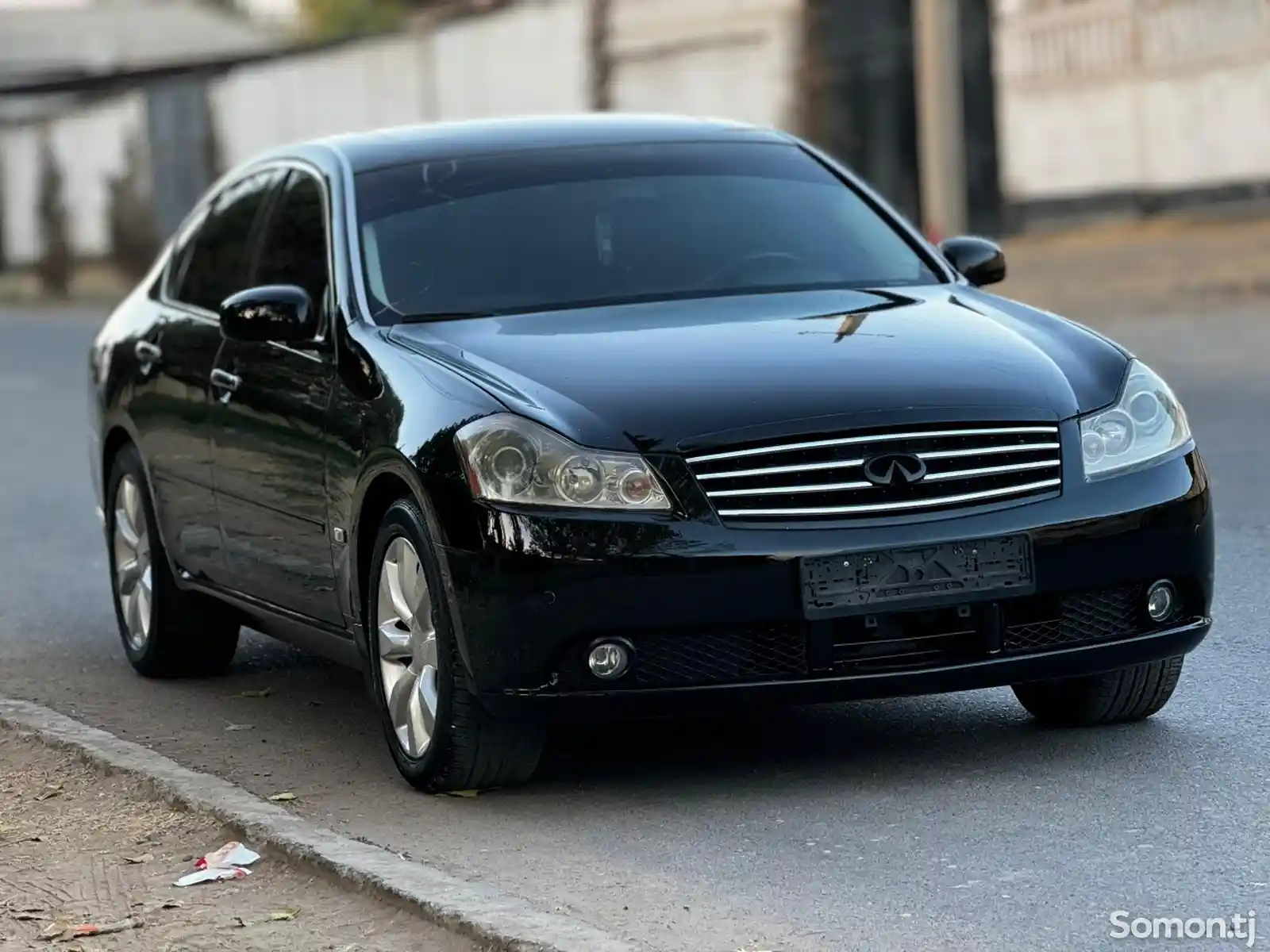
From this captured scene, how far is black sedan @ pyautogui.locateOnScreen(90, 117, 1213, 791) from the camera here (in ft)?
19.9

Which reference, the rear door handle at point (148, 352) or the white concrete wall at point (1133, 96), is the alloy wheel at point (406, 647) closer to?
the rear door handle at point (148, 352)

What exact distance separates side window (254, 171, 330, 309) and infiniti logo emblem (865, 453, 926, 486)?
1.96 m

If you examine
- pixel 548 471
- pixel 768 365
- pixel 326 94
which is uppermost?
pixel 768 365

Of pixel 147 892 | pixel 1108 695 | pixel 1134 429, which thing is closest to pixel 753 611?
pixel 1134 429

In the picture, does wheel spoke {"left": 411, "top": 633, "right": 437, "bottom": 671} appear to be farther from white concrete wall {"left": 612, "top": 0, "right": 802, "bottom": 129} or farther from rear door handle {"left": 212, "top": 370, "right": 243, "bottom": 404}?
white concrete wall {"left": 612, "top": 0, "right": 802, "bottom": 129}

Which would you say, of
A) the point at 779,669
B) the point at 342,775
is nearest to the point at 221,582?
the point at 342,775

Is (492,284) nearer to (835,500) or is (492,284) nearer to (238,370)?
(238,370)

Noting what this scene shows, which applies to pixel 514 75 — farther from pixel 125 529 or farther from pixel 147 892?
pixel 147 892

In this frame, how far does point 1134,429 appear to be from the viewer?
648 centimetres

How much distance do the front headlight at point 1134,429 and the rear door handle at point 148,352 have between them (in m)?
3.32

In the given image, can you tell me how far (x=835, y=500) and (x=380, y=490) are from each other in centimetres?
120

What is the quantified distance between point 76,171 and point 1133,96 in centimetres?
2953

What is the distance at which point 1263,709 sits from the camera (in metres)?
7.00

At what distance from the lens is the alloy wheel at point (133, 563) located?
8.82 metres
